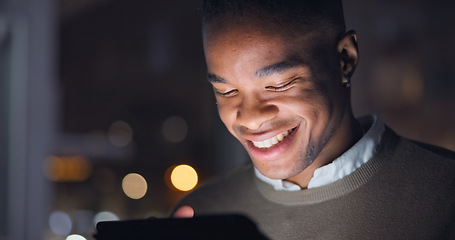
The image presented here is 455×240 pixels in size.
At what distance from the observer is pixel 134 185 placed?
3434 mm

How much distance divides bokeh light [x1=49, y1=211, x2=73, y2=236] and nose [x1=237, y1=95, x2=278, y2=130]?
1884 millimetres

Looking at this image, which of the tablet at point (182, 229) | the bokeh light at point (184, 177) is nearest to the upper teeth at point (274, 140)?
the tablet at point (182, 229)

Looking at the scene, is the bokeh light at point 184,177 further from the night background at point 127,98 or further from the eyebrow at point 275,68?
the eyebrow at point 275,68

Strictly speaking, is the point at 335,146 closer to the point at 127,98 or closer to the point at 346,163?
the point at 346,163

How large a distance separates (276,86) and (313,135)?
12 centimetres

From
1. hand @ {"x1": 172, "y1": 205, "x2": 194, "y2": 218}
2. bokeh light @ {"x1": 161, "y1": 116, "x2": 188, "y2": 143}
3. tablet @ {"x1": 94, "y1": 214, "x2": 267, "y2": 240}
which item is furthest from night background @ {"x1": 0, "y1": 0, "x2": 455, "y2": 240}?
tablet @ {"x1": 94, "y1": 214, "x2": 267, "y2": 240}

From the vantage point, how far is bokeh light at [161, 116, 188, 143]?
325cm

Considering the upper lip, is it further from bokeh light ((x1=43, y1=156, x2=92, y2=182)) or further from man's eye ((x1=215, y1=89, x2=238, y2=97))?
bokeh light ((x1=43, y1=156, x2=92, y2=182))

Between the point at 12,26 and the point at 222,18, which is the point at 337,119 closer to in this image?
the point at 222,18

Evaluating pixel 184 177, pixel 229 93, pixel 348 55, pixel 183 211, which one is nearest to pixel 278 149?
pixel 229 93

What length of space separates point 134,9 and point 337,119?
219 cm

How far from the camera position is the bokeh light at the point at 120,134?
3.18 meters

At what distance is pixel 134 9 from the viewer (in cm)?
293

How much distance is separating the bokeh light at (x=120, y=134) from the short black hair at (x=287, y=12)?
233 centimetres
